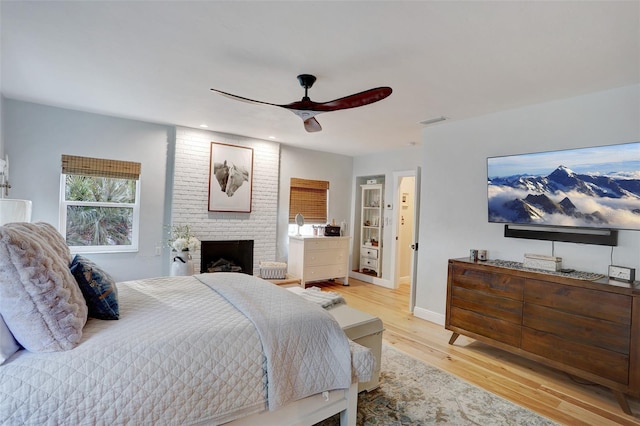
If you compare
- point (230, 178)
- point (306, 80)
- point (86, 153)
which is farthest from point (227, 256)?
point (306, 80)

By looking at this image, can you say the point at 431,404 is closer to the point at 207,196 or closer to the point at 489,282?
the point at 489,282

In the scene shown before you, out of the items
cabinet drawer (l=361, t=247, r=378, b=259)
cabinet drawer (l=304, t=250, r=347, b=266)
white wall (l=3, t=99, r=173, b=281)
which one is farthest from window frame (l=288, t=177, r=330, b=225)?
white wall (l=3, t=99, r=173, b=281)

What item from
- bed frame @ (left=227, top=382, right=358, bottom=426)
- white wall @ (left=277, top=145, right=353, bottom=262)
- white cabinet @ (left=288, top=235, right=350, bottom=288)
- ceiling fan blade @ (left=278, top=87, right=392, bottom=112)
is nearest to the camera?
bed frame @ (left=227, top=382, right=358, bottom=426)

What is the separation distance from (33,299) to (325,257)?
446cm

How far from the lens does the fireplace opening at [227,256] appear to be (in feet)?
15.9

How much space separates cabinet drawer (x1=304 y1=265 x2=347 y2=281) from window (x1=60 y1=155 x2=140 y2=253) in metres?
2.59

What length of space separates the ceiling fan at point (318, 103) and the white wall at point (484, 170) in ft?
6.15

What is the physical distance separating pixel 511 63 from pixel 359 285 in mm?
4385

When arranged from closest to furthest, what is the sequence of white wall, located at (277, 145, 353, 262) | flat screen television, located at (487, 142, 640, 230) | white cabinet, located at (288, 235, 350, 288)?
flat screen television, located at (487, 142, 640, 230) → white cabinet, located at (288, 235, 350, 288) → white wall, located at (277, 145, 353, 262)

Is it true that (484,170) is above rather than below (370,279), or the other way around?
above

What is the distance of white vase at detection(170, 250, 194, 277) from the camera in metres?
4.07

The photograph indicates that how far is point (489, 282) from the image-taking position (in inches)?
116

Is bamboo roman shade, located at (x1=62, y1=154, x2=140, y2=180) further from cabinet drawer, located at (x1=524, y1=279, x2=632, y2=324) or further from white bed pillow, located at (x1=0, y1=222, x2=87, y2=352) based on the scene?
cabinet drawer, located at (x1=524, y1=279, x2=632, y2=324)

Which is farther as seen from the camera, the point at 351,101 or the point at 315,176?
the point at 315,176
